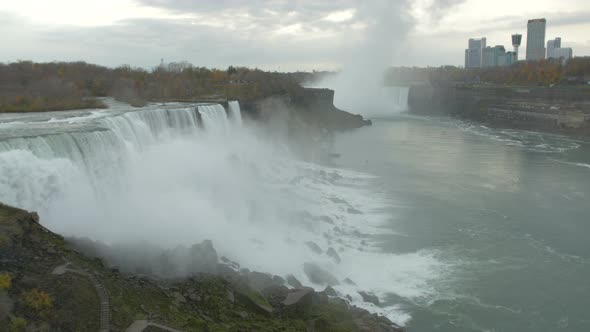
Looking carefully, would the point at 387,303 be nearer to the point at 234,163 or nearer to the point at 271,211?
the point at 271,211

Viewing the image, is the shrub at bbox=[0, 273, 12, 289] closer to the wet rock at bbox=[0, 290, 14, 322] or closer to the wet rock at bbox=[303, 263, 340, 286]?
the wet rock at bbox=[0, 290, 14, 322]

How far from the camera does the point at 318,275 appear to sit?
10.9 meters

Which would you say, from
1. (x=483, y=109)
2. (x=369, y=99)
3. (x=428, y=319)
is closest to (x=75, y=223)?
(x=428, y=319)

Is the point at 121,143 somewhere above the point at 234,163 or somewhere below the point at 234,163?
above

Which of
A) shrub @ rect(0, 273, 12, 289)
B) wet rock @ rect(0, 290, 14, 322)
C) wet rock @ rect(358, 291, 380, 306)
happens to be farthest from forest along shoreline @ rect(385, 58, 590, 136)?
wet rock @ rect(0, 290, 14, 322)

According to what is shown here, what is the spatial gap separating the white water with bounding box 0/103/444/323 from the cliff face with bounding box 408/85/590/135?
1046 inches

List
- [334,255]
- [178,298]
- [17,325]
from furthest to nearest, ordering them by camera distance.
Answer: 1. [334,255]
2. [178,298]
3. [17,325]

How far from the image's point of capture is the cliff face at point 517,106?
127ft

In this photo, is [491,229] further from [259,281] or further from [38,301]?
[38,301]

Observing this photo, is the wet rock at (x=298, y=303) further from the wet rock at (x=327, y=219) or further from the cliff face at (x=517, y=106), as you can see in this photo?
the cliff face at (x=517, y=106)

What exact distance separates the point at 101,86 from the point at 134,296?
21051 millimetres

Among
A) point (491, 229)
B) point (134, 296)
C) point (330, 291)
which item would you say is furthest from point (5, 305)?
point (491, 229)

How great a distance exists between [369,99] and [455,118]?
11.6 meters

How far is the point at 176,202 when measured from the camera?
1291cm
